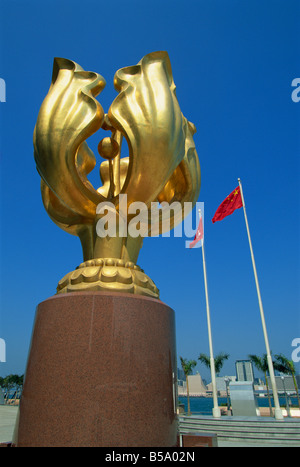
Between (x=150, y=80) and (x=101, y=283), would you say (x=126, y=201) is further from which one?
(x=150, y=80)

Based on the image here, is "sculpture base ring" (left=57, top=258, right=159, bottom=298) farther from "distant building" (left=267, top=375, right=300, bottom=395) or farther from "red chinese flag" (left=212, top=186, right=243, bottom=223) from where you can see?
"distant building" (left=267, top=375, right=300, bottom=395)

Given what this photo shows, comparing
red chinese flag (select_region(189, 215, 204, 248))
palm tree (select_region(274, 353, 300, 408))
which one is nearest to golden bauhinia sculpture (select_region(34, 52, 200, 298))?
red chinese flag (select_region(189, 215, 204, 248))

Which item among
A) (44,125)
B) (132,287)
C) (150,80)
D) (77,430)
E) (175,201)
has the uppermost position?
(150,80)

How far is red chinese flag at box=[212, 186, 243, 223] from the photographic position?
1437 centimetres

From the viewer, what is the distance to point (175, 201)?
16.6 feet

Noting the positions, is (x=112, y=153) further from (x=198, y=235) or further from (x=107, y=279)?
(x=198, y=235)

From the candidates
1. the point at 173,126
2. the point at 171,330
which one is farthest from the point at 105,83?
the point at 171,330

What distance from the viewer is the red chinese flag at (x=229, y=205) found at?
47.1ft

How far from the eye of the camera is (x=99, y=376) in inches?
118

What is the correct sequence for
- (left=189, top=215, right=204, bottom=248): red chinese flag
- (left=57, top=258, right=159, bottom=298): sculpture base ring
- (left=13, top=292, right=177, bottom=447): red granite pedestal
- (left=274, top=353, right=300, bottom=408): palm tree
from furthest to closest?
(left=274, top=353, right=300, bottom=408): palm tree < (left=189, top=215, right=204, bottom=248): red chinese flag < (left=57, top=258, right=159, bottom=298): sculpture base ring < (left=13, top=292, right=177, bottom=447): red granite pedestal

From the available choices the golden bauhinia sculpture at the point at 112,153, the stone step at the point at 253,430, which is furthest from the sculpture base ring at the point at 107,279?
the stone step at the point at 253,430

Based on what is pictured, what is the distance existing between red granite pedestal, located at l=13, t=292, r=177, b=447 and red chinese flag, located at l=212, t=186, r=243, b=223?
1156 centimetres

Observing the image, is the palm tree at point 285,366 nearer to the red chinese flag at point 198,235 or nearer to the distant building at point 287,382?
the distant building at point 287,382

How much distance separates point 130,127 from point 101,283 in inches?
83.4
